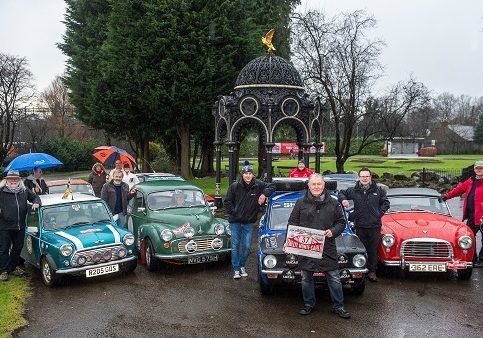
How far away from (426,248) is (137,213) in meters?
6.37

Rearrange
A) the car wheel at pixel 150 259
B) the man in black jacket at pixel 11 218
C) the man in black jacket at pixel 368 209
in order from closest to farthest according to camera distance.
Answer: the man in black jacket at pixel 368 209 → the man in black jacket at pixel 11 218 → the car wheel at pixel 150 259

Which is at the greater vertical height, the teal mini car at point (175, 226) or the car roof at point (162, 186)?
the car roof at point (162, 186)

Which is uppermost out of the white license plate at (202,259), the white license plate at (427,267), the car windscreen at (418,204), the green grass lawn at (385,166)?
the car windscreen at (418,204)

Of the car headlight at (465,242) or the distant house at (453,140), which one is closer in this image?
the car headlight at (465,242)

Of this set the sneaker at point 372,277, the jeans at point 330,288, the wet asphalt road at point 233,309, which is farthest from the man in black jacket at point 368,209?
the jeans at point 330,288

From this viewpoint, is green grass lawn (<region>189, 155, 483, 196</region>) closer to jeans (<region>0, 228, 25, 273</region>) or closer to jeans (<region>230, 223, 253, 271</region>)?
jeans (<region>0, 228, 25, 273</region>)

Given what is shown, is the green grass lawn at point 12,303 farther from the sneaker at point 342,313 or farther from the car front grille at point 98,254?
the sneaker at point 342,313

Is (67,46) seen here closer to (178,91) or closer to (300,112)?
(178,91)

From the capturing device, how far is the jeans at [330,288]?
711cm

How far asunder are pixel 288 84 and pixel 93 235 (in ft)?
36.9

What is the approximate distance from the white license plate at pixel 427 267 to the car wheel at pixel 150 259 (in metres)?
5.00

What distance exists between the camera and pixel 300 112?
60.7 feet

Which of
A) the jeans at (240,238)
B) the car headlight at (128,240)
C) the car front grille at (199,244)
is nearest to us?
the jeans at (240,238)

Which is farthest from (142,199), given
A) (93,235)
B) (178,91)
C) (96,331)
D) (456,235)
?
(178,91)
